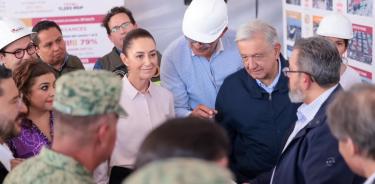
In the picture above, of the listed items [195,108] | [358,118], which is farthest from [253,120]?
[358,118]

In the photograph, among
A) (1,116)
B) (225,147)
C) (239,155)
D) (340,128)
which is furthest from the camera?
(239,155)

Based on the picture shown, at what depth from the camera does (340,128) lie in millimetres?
1546

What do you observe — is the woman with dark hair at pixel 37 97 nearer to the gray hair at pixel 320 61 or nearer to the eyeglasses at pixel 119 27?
the gray hair at pixel 320 61

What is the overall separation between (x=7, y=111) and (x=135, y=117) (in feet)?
2.22

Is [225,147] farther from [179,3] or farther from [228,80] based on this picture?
[179,3]

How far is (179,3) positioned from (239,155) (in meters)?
2.52

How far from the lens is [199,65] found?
2.94 meters

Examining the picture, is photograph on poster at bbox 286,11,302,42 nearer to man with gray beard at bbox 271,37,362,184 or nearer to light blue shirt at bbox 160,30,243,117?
light blue shirt at bbox 160,30,243,117

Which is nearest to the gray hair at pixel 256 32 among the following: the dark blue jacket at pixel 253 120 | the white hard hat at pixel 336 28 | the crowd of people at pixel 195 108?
the crowd of people at pixel 195 108

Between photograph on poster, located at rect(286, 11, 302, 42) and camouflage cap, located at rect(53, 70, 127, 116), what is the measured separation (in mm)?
3626

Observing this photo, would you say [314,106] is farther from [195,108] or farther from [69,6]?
[69,6]

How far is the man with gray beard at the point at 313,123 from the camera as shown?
201 cm

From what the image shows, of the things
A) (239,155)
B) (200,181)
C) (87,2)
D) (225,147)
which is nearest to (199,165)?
(200,181)

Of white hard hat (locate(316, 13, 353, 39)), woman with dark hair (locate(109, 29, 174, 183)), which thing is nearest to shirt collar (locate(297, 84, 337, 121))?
woman with dark hair (locate(109, 29, 174, 183))
